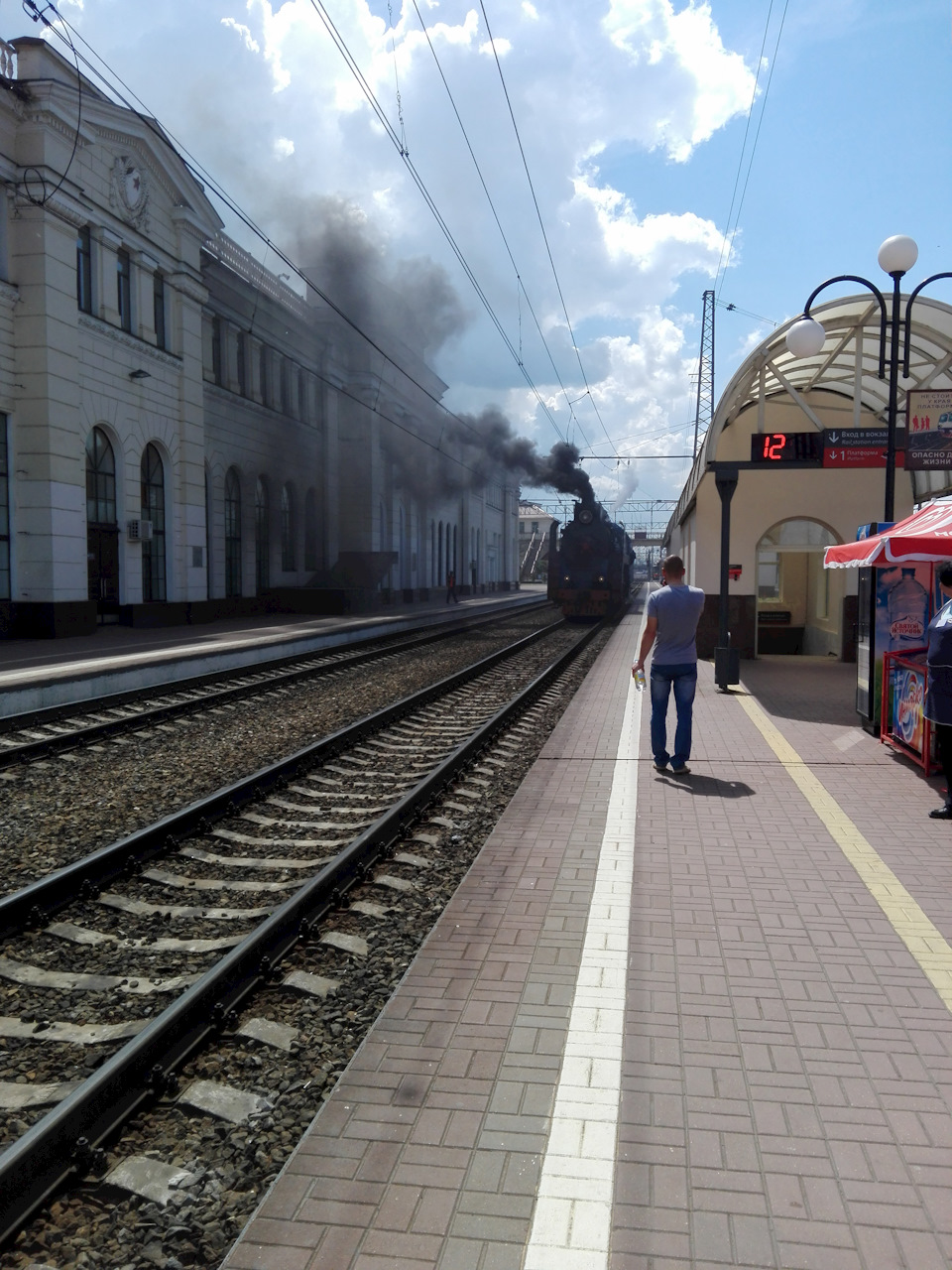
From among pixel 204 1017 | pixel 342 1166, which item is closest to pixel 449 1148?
pixel 342 1166

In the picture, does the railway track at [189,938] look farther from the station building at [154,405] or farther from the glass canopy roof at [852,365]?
the station building at [154,405]

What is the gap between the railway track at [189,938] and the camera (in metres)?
3.09

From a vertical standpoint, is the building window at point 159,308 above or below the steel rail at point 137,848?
above

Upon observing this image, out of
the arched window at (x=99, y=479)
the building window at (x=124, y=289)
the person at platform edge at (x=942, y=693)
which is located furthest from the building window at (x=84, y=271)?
the person at platform edge at (x=942, y=693)

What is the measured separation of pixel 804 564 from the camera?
835 inches

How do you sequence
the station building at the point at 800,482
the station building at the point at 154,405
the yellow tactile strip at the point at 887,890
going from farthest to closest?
1. the station building at the point at 154,405
2. the station building at the point at 800,482
3. the yellow tactile strip at the point at 887,890

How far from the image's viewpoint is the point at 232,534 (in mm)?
31656

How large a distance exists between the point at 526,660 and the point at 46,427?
11387mm

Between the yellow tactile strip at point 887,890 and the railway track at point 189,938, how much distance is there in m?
2.37

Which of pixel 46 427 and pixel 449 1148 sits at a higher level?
pixel 46 427

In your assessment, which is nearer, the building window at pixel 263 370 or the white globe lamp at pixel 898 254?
the white globe lamp at pixel 898 254

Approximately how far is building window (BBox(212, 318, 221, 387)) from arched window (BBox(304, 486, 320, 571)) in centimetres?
742

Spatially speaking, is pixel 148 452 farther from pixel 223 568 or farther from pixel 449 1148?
pixel 449 1148

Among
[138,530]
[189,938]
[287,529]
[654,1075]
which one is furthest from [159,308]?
[654,1075]
